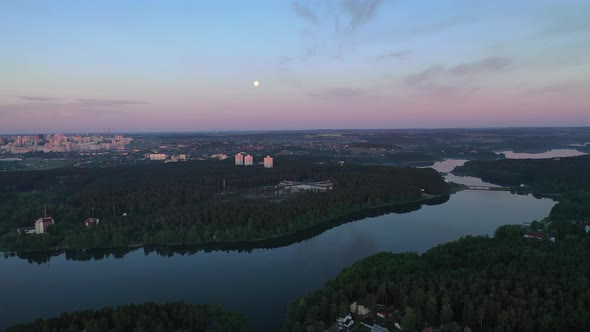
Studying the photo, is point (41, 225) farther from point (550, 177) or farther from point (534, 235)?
point (550, 177)

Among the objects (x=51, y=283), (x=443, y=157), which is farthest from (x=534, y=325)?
(x=443, y=157)

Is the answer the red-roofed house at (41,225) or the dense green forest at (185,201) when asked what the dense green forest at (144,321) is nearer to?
the dense green forest at (185,201)

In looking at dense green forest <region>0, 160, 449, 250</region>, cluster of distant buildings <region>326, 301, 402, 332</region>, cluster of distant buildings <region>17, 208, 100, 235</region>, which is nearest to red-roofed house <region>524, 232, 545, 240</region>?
cluster of distant buildings <region>326, 301, 402, 332</region>

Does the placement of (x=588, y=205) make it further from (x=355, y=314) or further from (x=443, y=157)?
(x=443, y=157)

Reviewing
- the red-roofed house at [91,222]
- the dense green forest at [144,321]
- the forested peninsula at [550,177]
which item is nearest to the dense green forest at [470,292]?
the dense green forest at [144,321]

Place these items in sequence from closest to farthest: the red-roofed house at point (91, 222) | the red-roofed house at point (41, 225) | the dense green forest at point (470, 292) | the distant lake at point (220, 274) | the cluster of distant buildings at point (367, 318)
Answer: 1. the dense green forest at point (470, 292)
2. the cluster of distant buildings at point (367, 318)
3. the distant lake at point (220, 274)
4. the red-roofed house at point (41, 225)
5. the red-roofed house at point (91, 222)

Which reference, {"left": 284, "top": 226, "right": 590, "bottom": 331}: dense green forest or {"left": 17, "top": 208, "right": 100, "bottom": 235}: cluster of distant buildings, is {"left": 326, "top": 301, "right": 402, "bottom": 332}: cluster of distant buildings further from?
{"left": 17, "top": 208, "right": 100, "bottom": 235}: cluster of distant buildings

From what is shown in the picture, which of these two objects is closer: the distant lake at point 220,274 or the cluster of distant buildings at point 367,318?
the cluster of distant buildings at point 367,318
